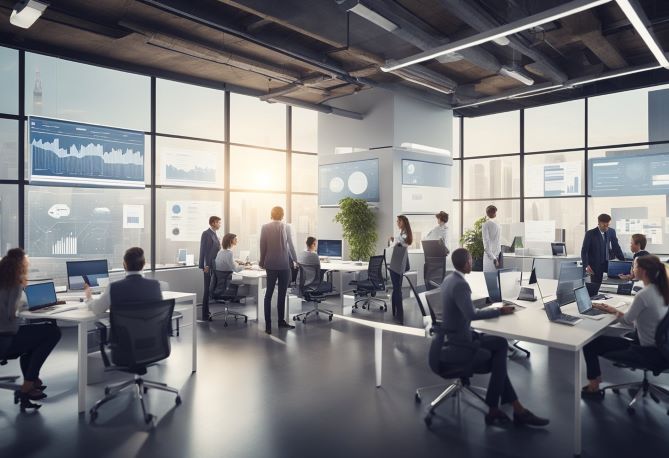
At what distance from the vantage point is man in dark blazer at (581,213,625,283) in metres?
6.54

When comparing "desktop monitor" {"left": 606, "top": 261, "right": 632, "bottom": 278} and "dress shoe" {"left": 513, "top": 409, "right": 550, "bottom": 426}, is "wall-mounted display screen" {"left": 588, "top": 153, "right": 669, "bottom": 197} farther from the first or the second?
"dress shoe" {"left": 513, "top": 409, "right": 550, "bottom": 426}

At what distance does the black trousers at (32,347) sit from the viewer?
151 inches

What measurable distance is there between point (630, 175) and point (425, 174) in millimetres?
3914

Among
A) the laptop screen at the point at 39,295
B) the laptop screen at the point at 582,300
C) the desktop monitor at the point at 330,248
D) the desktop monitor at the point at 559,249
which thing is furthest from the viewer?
the desktop monitor at the point at 559,249

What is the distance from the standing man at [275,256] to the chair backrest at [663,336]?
14.2 ft

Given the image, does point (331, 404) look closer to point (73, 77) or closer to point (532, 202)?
point (73, 77)

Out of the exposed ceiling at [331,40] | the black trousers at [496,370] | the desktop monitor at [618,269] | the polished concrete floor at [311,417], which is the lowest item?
the polished concrete floor at [311,417]

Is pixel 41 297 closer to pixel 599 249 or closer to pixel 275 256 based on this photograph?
pixel 275 256

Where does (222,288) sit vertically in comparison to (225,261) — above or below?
below

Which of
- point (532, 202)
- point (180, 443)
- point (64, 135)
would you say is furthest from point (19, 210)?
point (532, 202)

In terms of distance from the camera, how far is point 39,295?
4.17 m

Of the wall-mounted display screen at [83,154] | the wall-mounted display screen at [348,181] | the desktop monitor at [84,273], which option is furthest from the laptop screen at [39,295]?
the wall-mounted display screen at [348,181]

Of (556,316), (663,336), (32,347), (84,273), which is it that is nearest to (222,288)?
(84,273)

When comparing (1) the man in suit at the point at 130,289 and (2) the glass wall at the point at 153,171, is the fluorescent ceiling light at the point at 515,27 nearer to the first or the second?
(2) the glass wall at the point at 153,171
